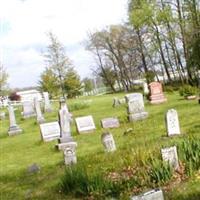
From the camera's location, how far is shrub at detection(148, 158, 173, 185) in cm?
906

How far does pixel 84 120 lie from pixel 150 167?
38.9 feet

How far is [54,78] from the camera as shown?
57094 millimetres

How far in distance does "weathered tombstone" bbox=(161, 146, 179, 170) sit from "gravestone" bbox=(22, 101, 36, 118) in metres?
26.3

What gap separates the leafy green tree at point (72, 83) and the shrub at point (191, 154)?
4738 centimetres

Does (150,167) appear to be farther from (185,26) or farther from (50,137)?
(185,26)

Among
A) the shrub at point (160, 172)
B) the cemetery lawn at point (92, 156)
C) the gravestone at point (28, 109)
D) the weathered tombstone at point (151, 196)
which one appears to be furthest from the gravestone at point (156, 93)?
the weathered tombstone at point (151, 196)

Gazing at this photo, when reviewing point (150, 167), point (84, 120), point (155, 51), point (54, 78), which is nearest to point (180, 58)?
point (155, 51)

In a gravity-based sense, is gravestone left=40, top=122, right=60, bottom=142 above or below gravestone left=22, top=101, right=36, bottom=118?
below

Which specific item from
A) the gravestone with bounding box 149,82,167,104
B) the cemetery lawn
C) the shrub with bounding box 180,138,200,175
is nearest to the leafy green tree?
the gravestone with bounding box 149,82,167,104

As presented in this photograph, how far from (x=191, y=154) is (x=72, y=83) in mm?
49640

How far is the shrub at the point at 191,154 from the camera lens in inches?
373

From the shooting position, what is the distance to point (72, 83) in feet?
194

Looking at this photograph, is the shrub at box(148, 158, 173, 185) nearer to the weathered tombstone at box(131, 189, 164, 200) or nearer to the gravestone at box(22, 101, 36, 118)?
the weathered tombstone at box(131, 189, 164, 200)

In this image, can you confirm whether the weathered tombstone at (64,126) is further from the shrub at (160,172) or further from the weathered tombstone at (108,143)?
the shrub at (160,172)
